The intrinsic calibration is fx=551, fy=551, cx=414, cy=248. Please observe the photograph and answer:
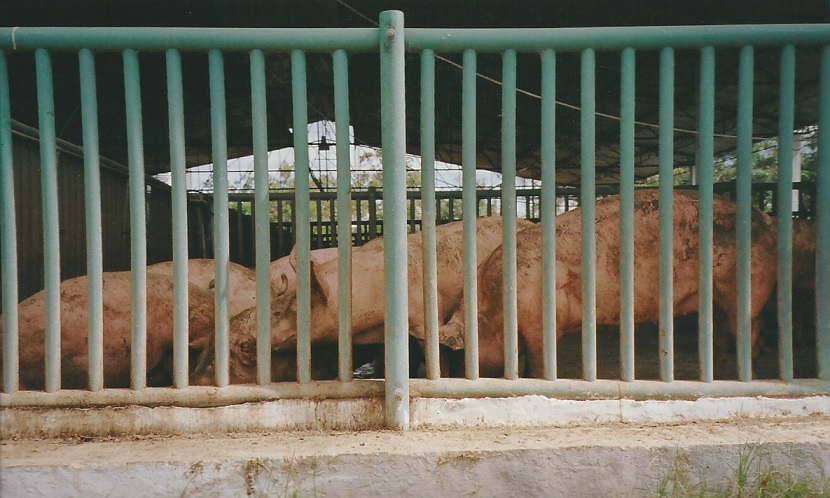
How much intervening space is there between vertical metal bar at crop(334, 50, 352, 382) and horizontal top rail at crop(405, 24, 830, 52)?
370 mm

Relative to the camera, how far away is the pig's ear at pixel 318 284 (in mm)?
3668

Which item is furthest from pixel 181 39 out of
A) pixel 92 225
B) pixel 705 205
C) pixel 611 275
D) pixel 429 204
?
pixel 611 275

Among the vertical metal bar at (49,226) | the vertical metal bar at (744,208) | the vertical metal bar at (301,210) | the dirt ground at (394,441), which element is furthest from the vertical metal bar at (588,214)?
the vertical metal bar at (49,226)

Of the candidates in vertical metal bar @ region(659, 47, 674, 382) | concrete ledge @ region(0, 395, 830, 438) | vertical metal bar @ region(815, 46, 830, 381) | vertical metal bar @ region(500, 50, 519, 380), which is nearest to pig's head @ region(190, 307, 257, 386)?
concrete ledge @ region(0, 395, 830, 438)

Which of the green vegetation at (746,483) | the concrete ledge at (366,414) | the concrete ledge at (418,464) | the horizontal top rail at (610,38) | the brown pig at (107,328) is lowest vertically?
the green vegetation at (746,483)

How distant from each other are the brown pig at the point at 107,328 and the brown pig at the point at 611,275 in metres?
2.37

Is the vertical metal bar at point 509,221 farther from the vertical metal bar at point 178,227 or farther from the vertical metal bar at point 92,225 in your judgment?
the vertical metal bar at point 92,225

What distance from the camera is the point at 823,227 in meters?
2.69

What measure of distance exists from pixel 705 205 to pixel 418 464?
6.10 ft

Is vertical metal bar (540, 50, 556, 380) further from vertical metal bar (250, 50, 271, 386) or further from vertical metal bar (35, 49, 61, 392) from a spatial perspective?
vertical metal bar (35, 49, 61, 392)

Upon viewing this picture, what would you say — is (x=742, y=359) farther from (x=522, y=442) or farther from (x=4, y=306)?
(x=4, y=306)

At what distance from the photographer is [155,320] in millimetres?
4219

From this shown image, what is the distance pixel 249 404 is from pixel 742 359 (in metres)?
2.43

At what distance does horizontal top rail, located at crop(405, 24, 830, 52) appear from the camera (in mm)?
2639
